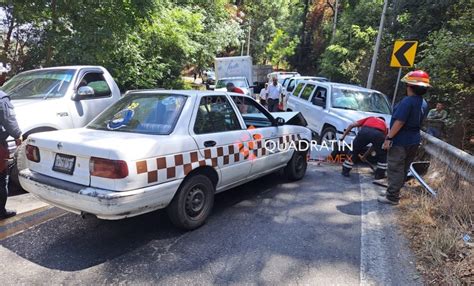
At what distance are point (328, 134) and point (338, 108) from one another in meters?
0.69

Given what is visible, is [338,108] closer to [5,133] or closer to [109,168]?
[109,168]

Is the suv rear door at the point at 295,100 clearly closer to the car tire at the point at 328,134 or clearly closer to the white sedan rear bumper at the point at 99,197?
the car tire at the point at 328,134

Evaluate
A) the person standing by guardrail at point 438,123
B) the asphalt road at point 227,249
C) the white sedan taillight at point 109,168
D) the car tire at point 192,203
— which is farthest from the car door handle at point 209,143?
the person standing by guardrail at point 438,123

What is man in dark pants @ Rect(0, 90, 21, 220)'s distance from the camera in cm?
409

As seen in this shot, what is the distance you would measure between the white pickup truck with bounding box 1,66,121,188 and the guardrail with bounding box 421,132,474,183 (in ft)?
19.2

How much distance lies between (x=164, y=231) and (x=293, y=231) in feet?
4.98

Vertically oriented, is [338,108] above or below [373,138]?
above

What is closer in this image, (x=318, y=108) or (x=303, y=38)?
(x=318, y=108)

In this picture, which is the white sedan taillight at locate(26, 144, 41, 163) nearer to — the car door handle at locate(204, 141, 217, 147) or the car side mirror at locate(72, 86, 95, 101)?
the car door handle at locate(204, 141, 217, 147)

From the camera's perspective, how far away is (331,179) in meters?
6.64

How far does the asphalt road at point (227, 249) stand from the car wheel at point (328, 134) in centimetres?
345

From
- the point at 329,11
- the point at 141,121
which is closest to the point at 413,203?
the point at 141,121

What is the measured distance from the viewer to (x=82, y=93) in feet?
19.7


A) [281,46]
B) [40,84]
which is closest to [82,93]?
[40,84]
